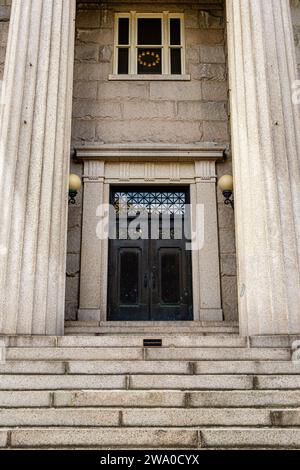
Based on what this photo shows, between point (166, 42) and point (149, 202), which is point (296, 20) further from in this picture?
point (149, 202)

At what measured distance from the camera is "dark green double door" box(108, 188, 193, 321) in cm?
991

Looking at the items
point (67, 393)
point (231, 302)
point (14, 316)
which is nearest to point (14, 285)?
point (14, 316)

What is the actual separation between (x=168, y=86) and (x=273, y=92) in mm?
3798

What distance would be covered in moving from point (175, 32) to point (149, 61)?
989 mm

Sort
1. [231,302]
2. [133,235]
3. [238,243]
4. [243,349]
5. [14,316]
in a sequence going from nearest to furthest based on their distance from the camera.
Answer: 1. [243,349]
2. [14,316]
3. [238,243]
4. [231,302]
5. [133,235]

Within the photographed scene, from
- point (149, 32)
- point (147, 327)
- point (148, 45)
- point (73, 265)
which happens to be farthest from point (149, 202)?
point (149, 32)

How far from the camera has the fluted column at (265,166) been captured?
677cm

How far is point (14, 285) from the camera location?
685 cm

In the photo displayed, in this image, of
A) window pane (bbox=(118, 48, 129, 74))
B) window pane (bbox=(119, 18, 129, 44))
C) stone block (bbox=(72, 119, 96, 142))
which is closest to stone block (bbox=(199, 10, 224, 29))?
window pane (bbox=(119, 18, 129, 44))

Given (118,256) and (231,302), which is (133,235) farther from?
(231,302)

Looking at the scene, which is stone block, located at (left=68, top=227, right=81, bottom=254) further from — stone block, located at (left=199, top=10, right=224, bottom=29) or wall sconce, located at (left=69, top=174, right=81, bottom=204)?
stone block, located at (left=199, top=10, right=224, bottom=29)

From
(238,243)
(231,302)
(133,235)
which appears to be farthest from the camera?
(133,235)

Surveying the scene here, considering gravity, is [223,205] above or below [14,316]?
above

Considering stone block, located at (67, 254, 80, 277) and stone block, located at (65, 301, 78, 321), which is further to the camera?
stone block, located at (67, 254, 80, 277)
